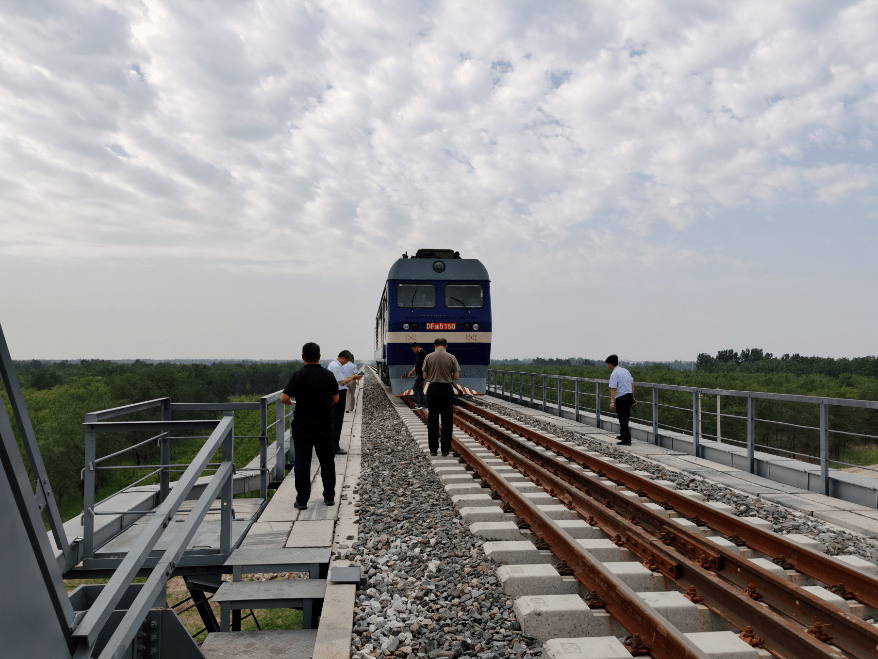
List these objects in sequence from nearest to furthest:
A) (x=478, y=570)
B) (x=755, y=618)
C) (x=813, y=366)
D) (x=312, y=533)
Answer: (x=755, y=618), (x=478, y=570), (x=312, y=533), (x=813, y=366)

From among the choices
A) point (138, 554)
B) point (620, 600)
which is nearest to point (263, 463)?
point (138, 554)

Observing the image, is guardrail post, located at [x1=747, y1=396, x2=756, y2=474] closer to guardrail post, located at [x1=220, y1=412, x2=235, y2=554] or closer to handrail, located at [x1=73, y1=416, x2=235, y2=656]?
→ guardrail post, located at [x1=220, y1=412, x2=235, y2=554]

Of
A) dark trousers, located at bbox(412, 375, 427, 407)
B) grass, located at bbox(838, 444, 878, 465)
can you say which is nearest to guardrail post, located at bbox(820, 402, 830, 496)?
dark trousers, located at bbox(412, 375, 427, 407)

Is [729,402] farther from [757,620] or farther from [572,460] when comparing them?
[757,620]

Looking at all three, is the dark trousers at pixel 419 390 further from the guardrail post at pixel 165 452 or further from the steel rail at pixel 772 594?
the steel rail at pixel 772 594

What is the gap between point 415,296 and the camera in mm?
17625

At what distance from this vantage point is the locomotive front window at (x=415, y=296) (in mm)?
17531

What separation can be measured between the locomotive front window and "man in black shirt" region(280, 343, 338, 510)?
10.9 meters

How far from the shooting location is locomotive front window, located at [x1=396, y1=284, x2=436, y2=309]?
57.5 feet

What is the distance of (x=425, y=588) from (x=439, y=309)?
13626 millimetres

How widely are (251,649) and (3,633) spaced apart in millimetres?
2298

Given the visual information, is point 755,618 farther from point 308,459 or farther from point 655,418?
point 655,418

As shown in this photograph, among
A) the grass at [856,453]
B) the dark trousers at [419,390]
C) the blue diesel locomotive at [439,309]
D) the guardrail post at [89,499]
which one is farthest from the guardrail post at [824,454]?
the grass at [856,453]

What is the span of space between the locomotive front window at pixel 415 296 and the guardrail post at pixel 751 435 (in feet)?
33.8
